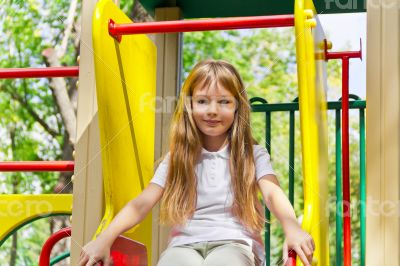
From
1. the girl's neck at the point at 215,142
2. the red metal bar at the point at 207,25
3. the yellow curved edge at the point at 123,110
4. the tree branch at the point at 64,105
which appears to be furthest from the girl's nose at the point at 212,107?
the tree branch at the point at 64,105

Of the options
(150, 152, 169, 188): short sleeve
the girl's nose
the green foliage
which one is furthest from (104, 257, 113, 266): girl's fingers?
the green foliage

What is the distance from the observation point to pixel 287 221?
2381 mm

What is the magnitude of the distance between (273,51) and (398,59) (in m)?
12.3

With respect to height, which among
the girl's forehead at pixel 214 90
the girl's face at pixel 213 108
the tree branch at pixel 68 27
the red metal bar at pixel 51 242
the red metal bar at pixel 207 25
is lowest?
the red metal bar at pixel 51 242

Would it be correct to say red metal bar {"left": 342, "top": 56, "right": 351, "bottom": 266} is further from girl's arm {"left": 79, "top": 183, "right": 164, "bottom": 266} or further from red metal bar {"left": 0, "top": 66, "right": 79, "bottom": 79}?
red metal bar {"left": 0, "top": 66, "right": 79, "bottom": 79}

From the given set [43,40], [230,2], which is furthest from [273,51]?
[230,2]

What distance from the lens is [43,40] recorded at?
1210 cm

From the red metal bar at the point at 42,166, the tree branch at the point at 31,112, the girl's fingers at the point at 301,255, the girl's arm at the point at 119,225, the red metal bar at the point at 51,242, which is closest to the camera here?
the girl's fingers at the point at 301,255

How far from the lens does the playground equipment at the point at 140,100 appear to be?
2.50m

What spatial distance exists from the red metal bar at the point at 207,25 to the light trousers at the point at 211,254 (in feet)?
2.73

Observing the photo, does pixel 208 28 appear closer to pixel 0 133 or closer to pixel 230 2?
pixel 230 2

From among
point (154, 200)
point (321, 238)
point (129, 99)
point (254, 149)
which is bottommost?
point (321, 238)

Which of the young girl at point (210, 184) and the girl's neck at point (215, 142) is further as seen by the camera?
the girl's neck at point (215, 142)
